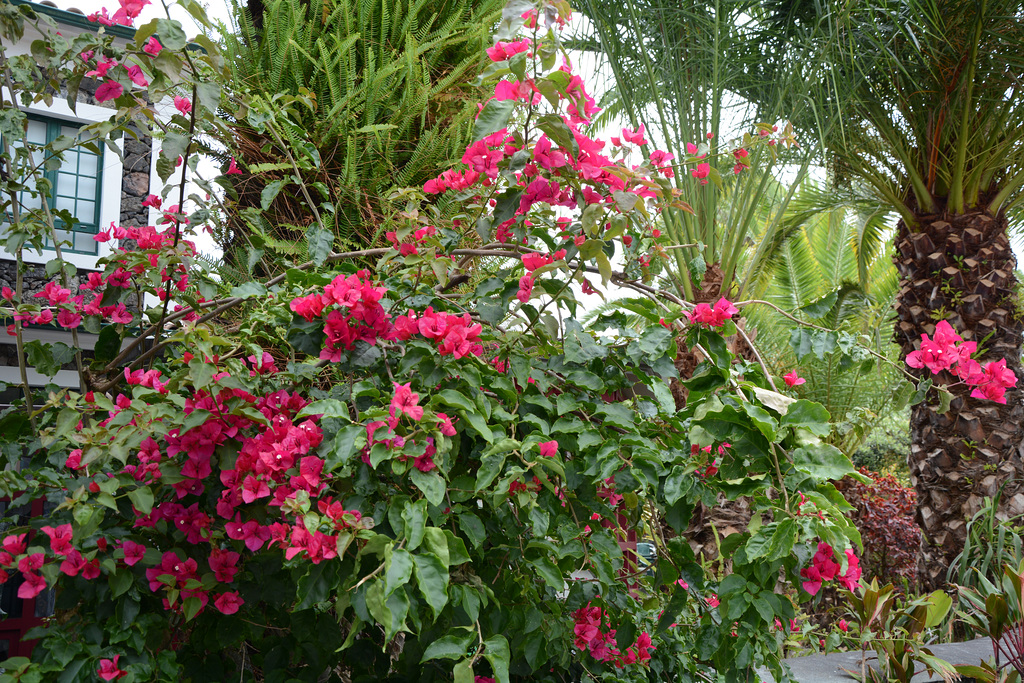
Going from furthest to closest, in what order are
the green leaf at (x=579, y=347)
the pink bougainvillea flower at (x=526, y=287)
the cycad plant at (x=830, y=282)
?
the cycad plant at (x=830, y=282)
the green leaf at (x=579, y=347)
the pink bougainvillea flower at (x=526, y=287)

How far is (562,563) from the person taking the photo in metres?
1.74

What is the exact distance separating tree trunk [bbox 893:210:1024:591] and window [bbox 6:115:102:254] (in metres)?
6.60

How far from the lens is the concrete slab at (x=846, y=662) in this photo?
287cm

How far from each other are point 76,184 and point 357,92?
4.39m

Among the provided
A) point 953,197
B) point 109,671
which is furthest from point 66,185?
point 953,197

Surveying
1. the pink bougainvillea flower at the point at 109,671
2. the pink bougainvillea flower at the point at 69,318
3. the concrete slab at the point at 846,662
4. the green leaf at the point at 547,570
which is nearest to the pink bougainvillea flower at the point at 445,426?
the green leaf at the point at 547,570

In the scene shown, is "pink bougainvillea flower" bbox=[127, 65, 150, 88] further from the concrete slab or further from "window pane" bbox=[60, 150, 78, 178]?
"window pane" bbox=[60, 150, 78, 178]

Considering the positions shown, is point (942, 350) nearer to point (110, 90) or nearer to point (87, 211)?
point (110, 90)

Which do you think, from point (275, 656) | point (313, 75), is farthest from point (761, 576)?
point (313, 75)

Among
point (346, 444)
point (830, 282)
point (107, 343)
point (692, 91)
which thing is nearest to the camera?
point (346, 444)

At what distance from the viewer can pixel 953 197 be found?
4797 mm

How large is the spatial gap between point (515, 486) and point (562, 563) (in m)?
0.34

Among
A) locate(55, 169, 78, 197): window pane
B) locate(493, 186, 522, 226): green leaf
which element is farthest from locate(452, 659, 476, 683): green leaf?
locate(55, 169, 78, 197): window pane

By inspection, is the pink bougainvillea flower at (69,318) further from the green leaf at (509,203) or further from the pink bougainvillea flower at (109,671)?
the green leaf at (509,203)
